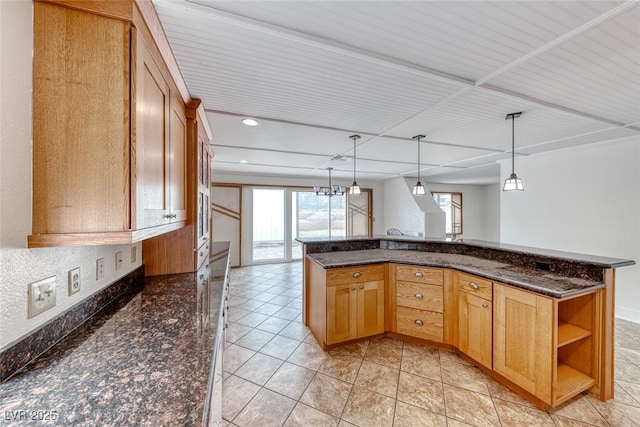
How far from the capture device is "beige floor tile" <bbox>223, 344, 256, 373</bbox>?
225cm

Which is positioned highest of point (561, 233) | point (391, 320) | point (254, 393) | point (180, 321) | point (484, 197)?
point (484, 197)

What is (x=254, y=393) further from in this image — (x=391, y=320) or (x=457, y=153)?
(x=457, y=153)

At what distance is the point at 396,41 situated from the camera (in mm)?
1385

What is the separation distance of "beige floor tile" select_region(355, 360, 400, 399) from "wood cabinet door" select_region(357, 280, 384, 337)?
0.38 meters

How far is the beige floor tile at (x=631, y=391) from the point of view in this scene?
1828 mm

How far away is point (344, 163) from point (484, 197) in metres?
6.37

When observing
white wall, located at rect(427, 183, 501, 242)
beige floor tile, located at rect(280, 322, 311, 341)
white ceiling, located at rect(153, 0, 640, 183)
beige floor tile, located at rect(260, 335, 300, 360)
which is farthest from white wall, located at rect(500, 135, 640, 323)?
white wall, located at rect(427, 183, 501, 242)

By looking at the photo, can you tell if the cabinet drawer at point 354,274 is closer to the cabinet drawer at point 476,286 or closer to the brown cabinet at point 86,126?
the cabinet drawer at point 476,286

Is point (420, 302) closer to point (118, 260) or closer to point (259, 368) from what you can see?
point (259, 368)

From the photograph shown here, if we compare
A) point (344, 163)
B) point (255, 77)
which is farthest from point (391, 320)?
point (344, 163)

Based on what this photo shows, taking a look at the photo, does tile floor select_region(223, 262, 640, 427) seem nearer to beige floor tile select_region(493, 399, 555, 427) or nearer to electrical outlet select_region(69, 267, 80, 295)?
beige floor tile select_region(493, 399, 555, 427)

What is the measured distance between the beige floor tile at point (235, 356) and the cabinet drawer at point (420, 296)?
162 cm

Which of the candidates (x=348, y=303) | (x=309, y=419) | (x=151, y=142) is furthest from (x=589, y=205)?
(x=151, y=142)

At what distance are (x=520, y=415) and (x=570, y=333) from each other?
0.71m
